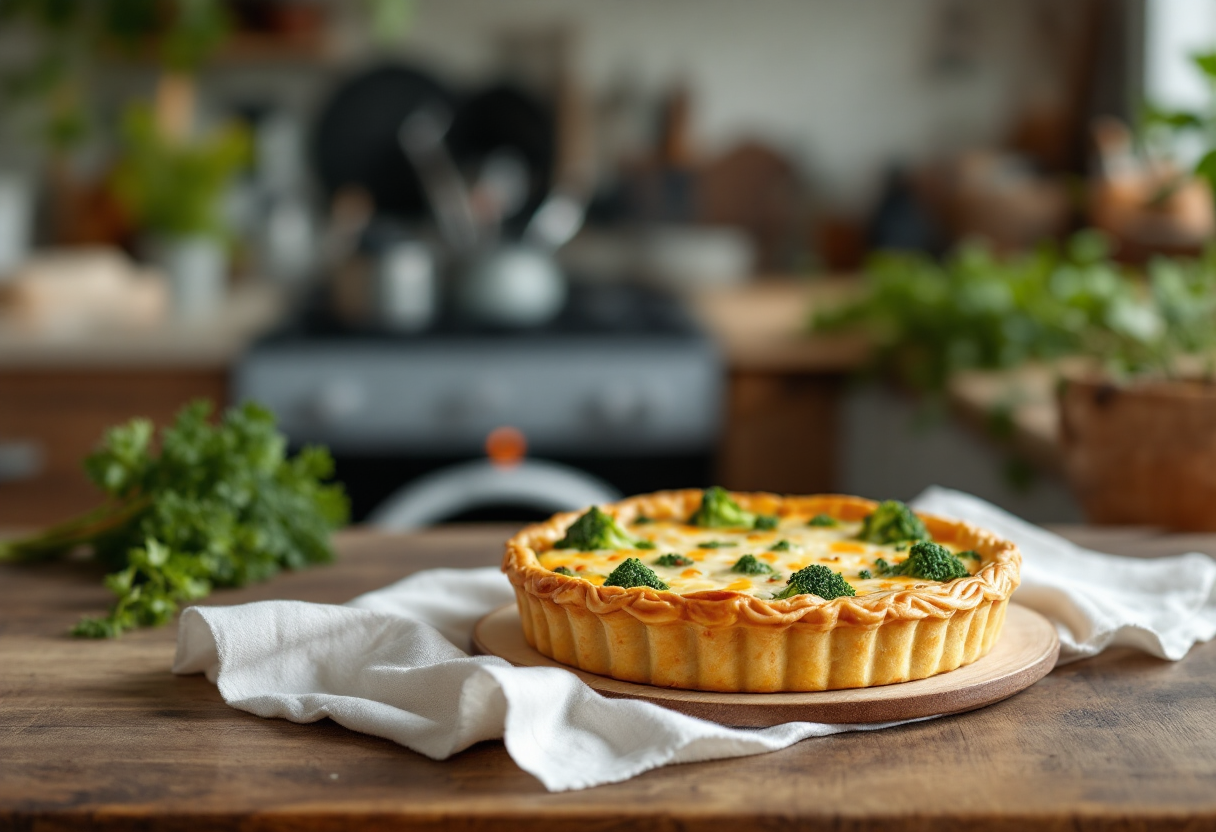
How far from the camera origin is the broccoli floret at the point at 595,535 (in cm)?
94

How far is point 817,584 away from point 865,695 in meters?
0.07

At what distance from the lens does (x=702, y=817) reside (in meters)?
0.64

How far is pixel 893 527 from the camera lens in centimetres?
96

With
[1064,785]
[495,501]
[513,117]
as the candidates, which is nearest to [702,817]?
[1064,785]

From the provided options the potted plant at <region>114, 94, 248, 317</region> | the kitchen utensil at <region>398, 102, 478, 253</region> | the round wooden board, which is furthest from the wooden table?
the kitchen utensil at <region>398, 102, 478, 253</region>

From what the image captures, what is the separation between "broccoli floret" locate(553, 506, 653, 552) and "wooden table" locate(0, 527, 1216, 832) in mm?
225

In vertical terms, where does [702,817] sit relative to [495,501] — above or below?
above

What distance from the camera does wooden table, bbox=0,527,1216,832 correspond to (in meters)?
0.65

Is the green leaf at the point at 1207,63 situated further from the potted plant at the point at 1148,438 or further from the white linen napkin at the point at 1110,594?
the white linen napkin at the point at 1110,594

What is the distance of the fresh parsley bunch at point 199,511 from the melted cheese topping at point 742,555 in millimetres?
288

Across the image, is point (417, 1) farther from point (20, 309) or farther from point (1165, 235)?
point (1165, 235)

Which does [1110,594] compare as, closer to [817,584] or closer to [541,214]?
[817,584]

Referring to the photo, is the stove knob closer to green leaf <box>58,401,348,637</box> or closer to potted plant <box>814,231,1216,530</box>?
potted plant <box>814,231,1216,530</box>

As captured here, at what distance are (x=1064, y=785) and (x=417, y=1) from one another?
155 inches
